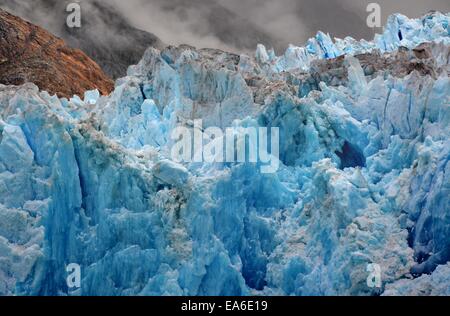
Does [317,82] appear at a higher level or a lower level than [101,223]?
higher

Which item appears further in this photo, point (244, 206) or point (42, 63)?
point (42, 63)

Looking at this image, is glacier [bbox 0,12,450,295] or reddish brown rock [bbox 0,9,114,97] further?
reddish brown rock [bbox 0,9,114,97]

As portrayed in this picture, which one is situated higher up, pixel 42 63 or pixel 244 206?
pixel 42 63

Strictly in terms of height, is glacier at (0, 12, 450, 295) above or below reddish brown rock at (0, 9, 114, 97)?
below

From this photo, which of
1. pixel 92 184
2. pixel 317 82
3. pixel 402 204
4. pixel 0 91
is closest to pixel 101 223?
pixel 92 184
